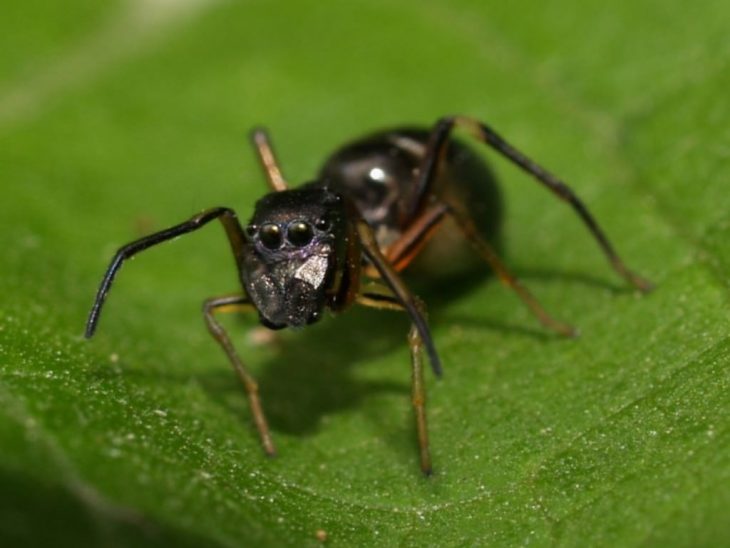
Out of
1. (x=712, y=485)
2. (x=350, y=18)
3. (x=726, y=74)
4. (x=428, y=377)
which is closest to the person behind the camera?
(x=712, y=485)

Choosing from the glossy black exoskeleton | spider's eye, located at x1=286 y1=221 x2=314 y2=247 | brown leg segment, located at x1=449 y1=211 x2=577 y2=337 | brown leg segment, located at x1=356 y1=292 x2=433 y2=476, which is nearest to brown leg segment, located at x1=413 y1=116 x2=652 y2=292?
the glossy black exoskeleton

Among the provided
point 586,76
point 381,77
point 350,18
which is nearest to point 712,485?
point 586,76

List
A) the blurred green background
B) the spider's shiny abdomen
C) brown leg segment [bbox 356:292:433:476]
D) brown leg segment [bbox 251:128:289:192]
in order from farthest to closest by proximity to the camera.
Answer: brown leg segment [bbox 251:128:289:192] → the spider's shiny abdomen → brown leg segment [bbox 356:292:433:476] → the blurred green background

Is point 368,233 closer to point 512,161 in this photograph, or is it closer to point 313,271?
point 313,271

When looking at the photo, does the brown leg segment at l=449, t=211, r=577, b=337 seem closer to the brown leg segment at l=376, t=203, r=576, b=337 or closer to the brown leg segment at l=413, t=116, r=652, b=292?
the brown leg segment at l=376, t=203, r=576, b=337


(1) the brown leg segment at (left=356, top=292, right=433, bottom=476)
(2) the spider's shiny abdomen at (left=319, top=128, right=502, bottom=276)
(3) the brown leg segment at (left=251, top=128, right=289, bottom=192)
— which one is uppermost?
(3) the brown leg segment at (left=251, top=128, right=289, bottom=192)

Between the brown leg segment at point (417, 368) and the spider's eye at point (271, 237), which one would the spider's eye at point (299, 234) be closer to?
the spider's eye at point (271, 237)

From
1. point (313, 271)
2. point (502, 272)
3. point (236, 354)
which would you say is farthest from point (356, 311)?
point (313, 271)

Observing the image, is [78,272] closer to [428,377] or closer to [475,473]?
[428,377]
